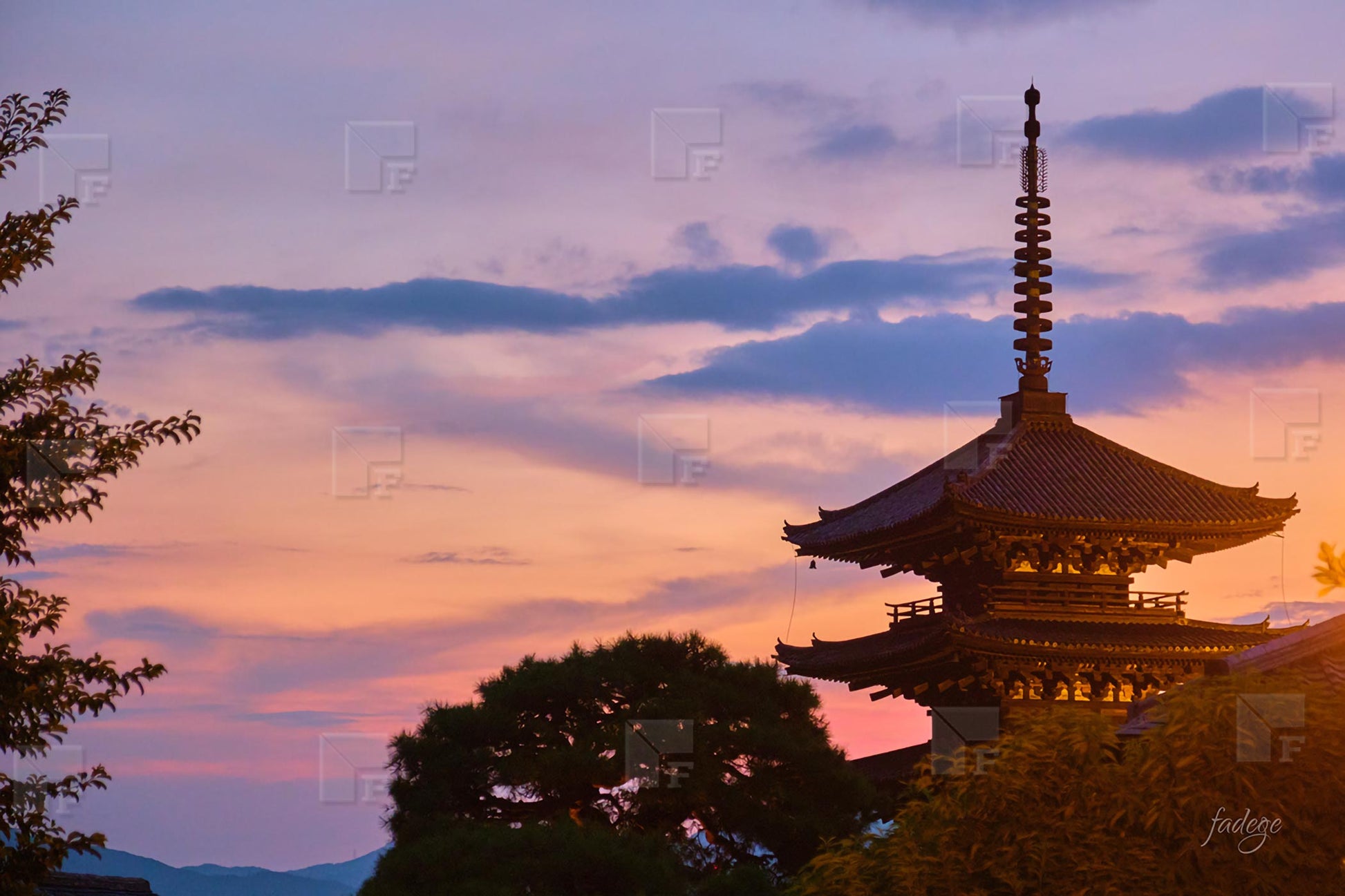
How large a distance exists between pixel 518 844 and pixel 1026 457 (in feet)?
56.7

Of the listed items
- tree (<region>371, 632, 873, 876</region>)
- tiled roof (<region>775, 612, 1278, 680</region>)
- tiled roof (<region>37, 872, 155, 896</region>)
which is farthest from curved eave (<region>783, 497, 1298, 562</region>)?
tiled roof (<region>37, 872, 155, 896</region>)

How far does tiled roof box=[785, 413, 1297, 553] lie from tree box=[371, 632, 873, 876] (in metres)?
7.36

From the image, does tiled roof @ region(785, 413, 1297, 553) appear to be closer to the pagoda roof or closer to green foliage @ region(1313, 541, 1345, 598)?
the pagoda roof

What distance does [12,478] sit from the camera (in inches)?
537

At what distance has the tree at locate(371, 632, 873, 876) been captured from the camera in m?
26.9

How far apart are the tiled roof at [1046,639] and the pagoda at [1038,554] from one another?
0.14 feet

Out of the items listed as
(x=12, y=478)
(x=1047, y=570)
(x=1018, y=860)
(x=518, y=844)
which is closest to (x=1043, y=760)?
(x=1018, y=860)

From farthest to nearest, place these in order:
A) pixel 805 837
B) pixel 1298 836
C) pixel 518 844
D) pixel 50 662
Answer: pixel 805 837
pixel 518 844
pixel 1298 836
pixel 50 662

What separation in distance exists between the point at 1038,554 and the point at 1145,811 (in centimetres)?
1917

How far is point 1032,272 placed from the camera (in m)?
37.9

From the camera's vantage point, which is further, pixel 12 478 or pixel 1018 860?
pixel 1018 860

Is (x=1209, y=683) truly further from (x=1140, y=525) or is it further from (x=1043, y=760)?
(x=1140, y=525)

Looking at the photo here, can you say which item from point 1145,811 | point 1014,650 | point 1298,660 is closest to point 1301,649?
point 1298,660

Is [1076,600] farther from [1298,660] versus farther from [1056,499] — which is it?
[1298,660]
